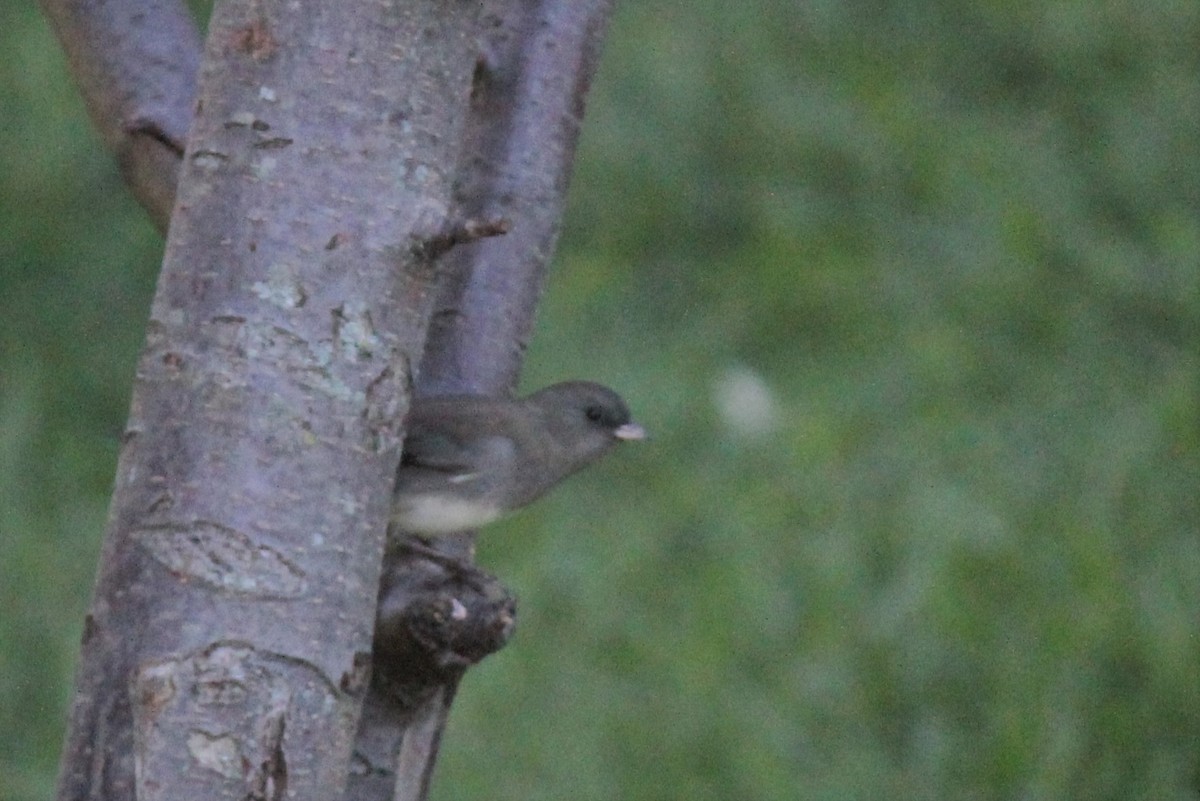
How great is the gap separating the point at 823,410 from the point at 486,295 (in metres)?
2.99

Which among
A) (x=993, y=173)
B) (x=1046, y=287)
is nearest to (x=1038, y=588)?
(x=1046, y=287)

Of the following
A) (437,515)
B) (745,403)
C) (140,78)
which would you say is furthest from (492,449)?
(745,403)

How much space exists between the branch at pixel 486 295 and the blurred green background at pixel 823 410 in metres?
1.96

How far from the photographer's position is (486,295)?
2.05 metres

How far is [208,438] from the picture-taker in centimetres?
143

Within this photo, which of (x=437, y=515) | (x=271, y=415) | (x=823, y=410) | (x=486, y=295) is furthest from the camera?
(x=823, y=410)

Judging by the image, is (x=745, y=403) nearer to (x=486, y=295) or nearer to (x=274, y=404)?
(x=486, y=295)

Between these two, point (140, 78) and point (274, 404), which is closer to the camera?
point (274, 404)

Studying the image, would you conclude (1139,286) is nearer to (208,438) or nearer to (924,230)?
(924,230)

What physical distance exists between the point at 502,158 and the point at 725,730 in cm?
207

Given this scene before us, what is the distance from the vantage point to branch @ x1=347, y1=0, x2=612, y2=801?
172cm

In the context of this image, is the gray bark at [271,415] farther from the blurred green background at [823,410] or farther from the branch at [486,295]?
the blurred green background at [823,410]

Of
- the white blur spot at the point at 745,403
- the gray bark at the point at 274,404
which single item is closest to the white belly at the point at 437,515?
the gray bark at the point at 274,404

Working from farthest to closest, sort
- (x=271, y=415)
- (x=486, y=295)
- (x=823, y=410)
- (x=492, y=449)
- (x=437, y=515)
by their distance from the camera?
(x=823, y=410), (x=492, y=449), (x=437, y=515), (x=486, y=295), (x=271, y=415)
